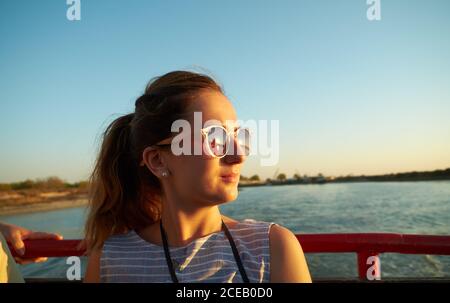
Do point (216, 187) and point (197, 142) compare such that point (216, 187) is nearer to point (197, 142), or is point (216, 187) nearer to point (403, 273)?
point (197, 142)

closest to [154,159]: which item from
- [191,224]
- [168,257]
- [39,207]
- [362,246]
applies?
[191,224]

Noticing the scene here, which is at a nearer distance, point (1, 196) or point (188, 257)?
point (188, 257)

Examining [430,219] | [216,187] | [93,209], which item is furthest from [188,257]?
[430,219]

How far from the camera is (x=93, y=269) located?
1.65 metres

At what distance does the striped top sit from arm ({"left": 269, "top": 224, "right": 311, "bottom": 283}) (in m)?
0.03

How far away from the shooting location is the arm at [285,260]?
1.47m

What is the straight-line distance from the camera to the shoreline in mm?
45312

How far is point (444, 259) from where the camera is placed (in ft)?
33.9

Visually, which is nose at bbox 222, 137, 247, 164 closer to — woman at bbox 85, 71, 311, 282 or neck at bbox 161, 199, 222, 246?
woman at bbox 85, 71, 311, 282

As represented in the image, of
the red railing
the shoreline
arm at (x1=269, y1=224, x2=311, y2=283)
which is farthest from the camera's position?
the shoreline

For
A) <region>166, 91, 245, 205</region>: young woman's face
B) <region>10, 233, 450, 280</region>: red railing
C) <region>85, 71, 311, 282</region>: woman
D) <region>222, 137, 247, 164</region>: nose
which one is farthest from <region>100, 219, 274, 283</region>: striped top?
<region>10, 233, 450, 280</region>: red railing

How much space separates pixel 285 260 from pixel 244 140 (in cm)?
55

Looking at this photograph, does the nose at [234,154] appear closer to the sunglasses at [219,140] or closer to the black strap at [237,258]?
the sunglasses at [219,140]

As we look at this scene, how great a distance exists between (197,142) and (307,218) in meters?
23.8
